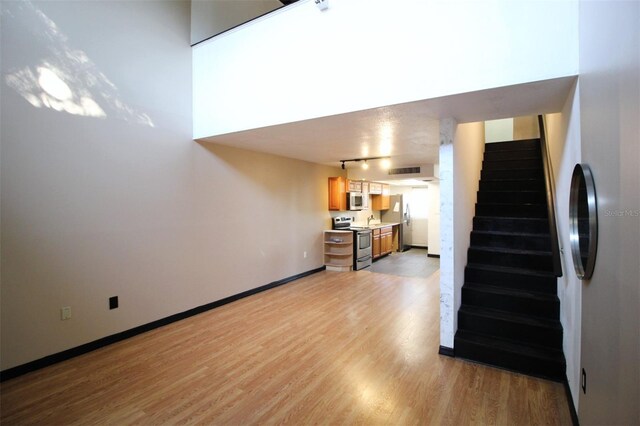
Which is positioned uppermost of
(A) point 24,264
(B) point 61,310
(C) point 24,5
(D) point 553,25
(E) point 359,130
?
(C) point 24,5

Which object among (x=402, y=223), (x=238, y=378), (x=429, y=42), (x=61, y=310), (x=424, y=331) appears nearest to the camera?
(x=429, y=42)

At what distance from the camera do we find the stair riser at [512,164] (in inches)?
177

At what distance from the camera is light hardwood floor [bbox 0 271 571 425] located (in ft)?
7.00

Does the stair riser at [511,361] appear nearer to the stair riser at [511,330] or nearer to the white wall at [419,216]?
the stair riser at [511,330]

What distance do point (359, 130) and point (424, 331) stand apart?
253 centimetres

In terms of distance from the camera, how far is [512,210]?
3961 millimetres

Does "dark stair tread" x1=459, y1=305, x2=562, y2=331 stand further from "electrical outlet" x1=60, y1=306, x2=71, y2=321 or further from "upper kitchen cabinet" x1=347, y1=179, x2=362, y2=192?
"upper kitchen cabinet" x1=347, y1=179, x2=362, y2=192

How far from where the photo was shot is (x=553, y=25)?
204 centimetres

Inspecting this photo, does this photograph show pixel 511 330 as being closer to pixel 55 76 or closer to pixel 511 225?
pixel 511 225

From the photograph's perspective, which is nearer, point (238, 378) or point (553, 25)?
point (553, 25)

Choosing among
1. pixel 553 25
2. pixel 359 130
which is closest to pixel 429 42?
pixel 553 25

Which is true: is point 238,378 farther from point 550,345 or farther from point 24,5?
point 24,5

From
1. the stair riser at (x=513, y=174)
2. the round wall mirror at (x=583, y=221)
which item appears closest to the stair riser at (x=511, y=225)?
the stair riser at (x=513, y=174)

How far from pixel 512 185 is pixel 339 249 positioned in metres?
3.56
